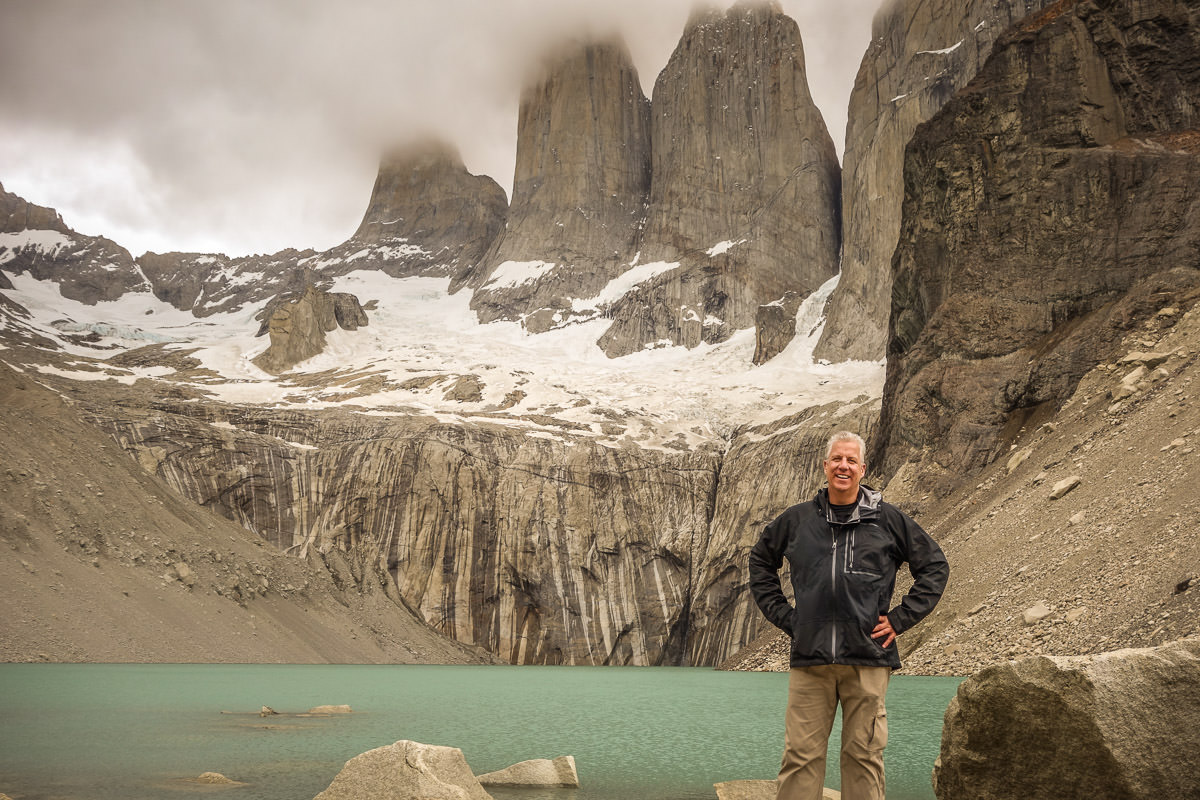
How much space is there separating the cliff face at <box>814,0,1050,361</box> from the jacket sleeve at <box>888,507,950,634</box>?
63594 mm

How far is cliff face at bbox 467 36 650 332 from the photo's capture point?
354 ft

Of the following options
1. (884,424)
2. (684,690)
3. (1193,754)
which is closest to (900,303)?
(884,424)

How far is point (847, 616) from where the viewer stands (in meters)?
5.43

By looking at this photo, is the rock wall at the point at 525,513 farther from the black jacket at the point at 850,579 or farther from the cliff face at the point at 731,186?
the black jacket at the point at 850,579

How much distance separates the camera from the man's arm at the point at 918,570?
550cm

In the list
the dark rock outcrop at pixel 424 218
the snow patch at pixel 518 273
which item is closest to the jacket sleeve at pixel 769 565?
the snow patch at pixel 518 273

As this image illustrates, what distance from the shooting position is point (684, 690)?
24.9 meters

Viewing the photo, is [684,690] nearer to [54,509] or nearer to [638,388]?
[54,509]

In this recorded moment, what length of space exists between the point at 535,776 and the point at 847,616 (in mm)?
5246

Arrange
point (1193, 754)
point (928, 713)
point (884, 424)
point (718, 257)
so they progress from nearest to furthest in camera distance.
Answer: point (1193, 754)
point (928, 713)
point (884, 424)
point (718, 257)

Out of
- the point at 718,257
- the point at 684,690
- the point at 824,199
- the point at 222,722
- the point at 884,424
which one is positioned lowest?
the point at 684,690

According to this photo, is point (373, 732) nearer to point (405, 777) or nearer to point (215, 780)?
point (215, 780)

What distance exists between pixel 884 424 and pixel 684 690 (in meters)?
22.4

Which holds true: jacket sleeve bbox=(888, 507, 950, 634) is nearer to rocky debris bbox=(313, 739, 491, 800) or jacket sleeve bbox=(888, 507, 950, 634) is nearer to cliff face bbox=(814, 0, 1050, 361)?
rocky debris bbox=(313, 739, 491, 800)
